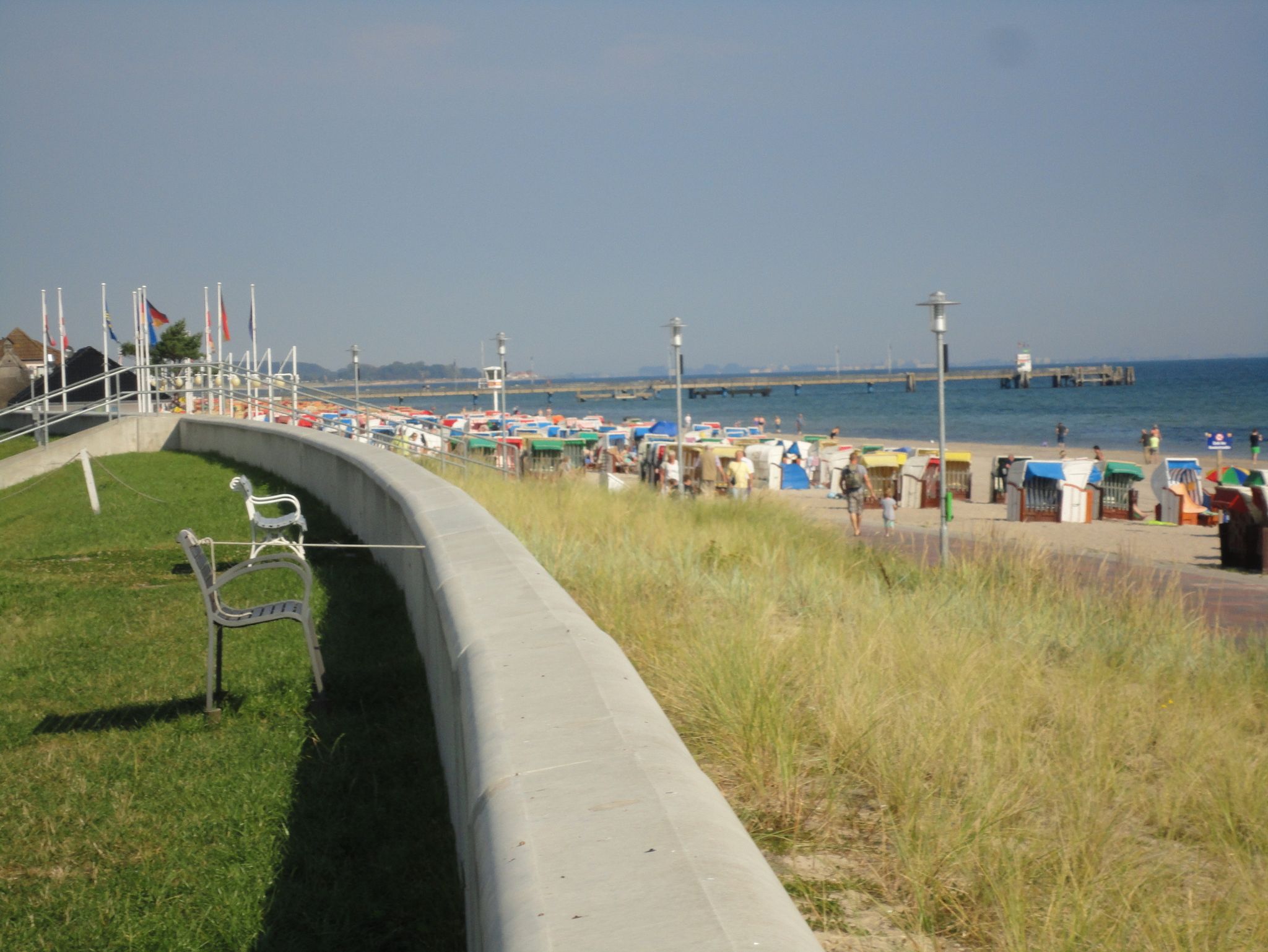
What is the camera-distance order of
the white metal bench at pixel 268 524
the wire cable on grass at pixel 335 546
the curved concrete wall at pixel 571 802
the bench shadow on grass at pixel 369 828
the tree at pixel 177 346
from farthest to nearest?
the tree at pixel 177 346 → the white metal bench at pixel 268 524 → the wire cable on grass at pixel 335 546 → the bench shadow on grass at pixel 369 828 → the curved concrete wall at pixel 571 802

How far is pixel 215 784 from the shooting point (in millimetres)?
4805

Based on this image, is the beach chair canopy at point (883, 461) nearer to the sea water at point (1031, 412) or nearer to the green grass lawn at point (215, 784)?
the green grass lawn at point (215, 784)

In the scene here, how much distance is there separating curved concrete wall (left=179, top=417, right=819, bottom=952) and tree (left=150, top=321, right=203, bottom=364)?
177ft

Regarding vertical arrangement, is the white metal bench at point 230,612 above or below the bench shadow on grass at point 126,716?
above

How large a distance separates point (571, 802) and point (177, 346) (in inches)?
2242

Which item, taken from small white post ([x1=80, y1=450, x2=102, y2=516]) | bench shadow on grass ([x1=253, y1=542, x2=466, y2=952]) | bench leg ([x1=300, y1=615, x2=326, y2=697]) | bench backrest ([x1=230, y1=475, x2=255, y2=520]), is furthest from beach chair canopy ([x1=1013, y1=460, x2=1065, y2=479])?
bench leg ([x1=300, y1=615, x2=326, y2=697])

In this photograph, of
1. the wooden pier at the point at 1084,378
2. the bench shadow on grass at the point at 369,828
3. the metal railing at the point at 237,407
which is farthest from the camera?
the wooden pier at the point at 1084,378

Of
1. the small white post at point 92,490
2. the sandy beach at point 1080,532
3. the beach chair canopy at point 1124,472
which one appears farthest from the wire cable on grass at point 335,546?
the beach chair canopy at point 1124,472

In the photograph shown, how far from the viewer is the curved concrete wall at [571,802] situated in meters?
1.69

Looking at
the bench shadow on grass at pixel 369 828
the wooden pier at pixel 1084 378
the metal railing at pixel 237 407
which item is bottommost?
the bench shadow on grass at pixel 369 828

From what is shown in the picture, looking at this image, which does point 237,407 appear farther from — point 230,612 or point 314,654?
point 314,654

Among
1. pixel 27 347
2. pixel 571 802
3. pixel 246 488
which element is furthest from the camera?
pixel 27 347

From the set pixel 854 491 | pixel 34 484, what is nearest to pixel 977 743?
pixel 854 491

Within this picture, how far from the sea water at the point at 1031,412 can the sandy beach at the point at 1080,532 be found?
1540 inches
